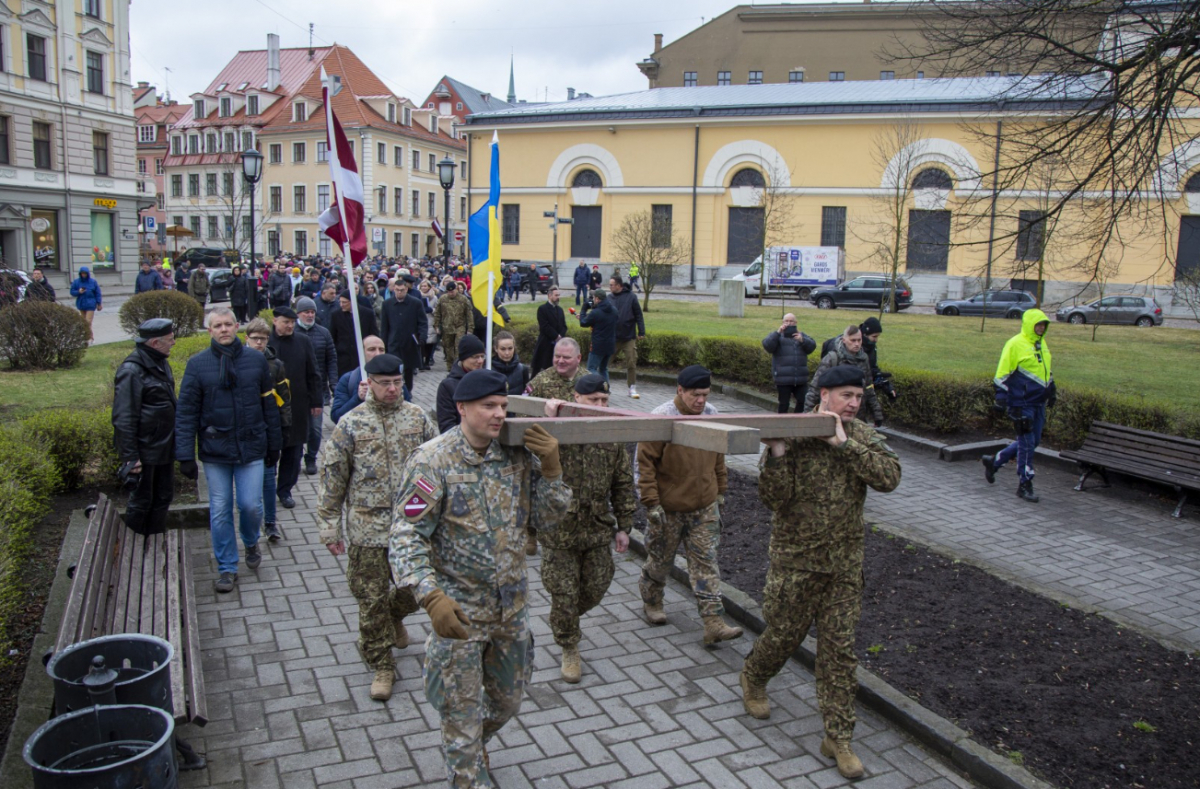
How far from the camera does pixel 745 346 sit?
15.7 m

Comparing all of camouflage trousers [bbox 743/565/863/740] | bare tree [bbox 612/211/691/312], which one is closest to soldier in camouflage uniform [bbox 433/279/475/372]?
camouflage trousers [bbox 743/565/863/740]

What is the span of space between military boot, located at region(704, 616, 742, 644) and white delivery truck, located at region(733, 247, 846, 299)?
109 ft

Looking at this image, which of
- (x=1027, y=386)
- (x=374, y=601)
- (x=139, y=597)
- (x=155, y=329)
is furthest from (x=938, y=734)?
(x=1027, y=386)

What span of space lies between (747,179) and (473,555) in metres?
41.4

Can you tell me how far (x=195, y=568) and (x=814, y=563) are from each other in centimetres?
493

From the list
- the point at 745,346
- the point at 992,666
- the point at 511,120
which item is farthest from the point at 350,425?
the point at 511,120

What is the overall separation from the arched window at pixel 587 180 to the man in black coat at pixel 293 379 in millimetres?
38558

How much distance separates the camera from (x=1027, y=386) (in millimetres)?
9570

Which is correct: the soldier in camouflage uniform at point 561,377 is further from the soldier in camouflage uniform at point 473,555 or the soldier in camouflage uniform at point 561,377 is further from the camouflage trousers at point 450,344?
the camouflage trousers at point 450,344

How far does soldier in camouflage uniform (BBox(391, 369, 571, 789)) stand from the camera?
380 centimetres

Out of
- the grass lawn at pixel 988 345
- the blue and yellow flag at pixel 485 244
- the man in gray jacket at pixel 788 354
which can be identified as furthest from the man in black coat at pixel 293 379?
the grass lawn at pixel 988 345

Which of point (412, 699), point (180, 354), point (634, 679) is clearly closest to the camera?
point (412, 699)

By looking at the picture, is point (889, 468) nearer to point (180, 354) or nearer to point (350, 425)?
point (350, 425)

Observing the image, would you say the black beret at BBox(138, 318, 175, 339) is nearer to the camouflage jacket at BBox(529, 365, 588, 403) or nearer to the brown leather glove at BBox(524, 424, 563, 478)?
the camouflage jacket at BBox(529, 365, 588, 403)
